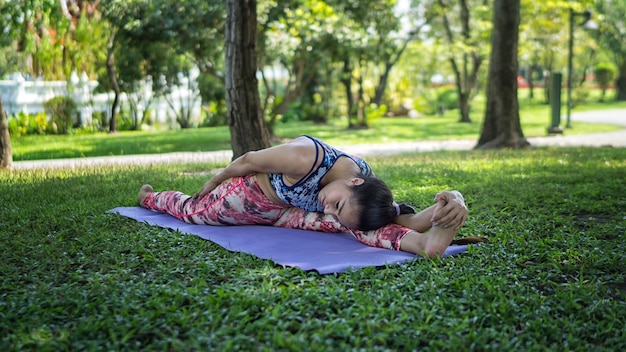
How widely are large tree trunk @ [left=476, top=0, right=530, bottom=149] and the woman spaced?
311 inches

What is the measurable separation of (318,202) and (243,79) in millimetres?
3845

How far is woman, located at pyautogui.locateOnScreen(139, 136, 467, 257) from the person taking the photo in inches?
154

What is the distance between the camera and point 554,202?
5.80 metres

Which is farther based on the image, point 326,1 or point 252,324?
point 326,1

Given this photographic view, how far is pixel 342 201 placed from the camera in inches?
155

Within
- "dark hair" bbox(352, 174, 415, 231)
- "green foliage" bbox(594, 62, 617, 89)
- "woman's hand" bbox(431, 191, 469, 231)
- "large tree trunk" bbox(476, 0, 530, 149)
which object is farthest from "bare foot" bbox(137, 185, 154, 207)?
"green foliage" bbox(594, 62, 617, 89)

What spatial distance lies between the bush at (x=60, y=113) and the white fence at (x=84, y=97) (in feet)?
1.27

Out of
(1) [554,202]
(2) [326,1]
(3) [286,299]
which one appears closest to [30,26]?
(2) [326,1]

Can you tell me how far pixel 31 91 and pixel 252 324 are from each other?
55.8 feet

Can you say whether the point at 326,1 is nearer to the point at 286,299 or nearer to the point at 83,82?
the point at 83,82

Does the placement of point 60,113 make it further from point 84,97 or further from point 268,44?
point 268,44

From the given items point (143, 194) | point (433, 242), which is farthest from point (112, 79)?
point (433, 242)

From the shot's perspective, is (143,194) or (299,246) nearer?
(299,246)

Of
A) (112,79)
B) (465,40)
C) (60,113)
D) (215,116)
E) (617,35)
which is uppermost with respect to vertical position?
(617,35)
